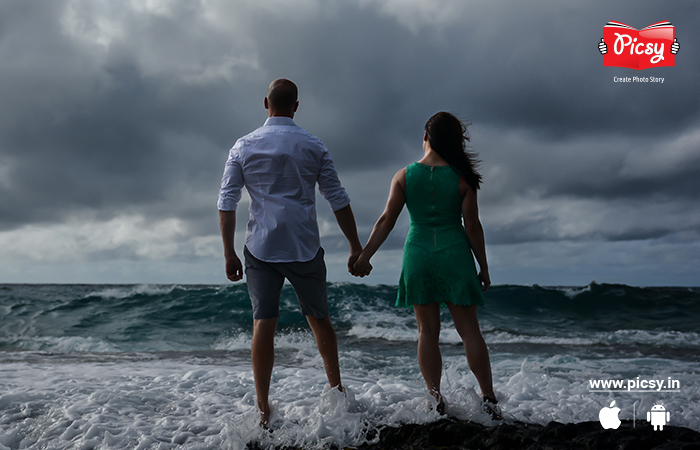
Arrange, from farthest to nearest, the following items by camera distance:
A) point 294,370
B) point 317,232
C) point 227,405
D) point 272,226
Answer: point 294,370, point 227,405, point 317,232, point 272,226

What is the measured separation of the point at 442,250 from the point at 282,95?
144cm

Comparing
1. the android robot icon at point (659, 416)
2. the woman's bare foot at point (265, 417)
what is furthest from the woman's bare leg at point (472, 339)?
the woman's bare foot at point (265, 417)

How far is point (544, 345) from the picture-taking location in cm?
868

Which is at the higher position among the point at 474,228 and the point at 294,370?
the point at 474,228

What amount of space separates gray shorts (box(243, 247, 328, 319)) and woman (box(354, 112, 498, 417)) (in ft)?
0.99

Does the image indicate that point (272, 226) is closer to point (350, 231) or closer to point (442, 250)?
point (350, 231)

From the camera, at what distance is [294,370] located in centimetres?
502

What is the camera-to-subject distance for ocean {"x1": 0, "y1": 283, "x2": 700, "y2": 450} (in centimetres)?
296

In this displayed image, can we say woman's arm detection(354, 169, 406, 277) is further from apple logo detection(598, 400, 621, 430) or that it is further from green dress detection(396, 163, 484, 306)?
apple logo detection(598, 400, 621, 430)

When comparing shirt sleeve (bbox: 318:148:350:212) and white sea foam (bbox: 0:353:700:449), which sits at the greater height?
shirt sleeve (bbox: 318:148:350:212)

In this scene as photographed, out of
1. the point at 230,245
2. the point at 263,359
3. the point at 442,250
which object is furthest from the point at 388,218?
the point at 263,359

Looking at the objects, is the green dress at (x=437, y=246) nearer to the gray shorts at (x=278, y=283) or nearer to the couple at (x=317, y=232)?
the couple at (x=317, y=232)

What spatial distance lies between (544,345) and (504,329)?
263 centimetres

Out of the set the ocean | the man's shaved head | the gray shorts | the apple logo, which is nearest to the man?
the gray shorts
